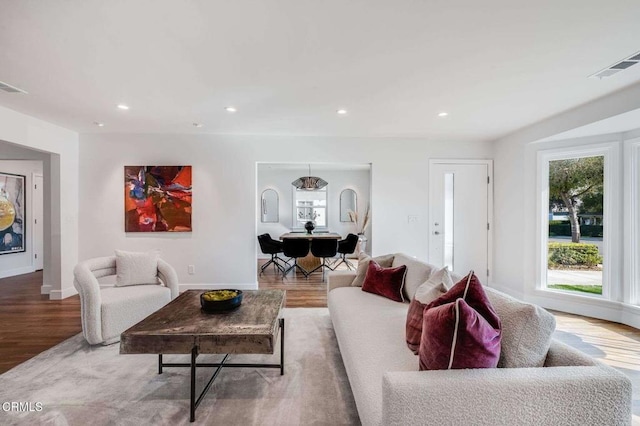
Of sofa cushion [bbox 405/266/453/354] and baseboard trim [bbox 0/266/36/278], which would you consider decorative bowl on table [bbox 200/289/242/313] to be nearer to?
sofa cushion [bbox 405/266/453/354]

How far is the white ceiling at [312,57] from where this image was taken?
180 cm

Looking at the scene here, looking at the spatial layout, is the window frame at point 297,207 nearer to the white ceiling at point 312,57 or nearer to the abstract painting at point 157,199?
the abstract painting at point 157,199

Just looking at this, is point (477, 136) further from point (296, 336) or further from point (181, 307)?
point (181, 307)

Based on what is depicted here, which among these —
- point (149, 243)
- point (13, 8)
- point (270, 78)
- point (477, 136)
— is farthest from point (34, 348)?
point (477, 136)

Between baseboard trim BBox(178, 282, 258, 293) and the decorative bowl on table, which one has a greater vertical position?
the decorative bowl on table

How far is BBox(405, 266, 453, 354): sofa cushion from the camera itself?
1.69m

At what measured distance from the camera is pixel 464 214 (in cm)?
492

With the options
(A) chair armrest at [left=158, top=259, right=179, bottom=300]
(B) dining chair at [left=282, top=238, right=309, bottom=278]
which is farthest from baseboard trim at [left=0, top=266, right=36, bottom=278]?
(B) dining chair at [left=282, top=238, right=309, bottom=278]

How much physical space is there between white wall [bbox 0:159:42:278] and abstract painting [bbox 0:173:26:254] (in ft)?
0.22

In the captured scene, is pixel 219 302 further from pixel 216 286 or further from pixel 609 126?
pixel 609 126

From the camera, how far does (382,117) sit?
380cm

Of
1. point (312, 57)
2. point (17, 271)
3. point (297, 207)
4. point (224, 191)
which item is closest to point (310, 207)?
point (297, 207)

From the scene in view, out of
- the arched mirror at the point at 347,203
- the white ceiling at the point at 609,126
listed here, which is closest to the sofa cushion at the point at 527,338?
the white ceiling at the point at 609,126

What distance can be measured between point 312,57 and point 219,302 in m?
2.07
